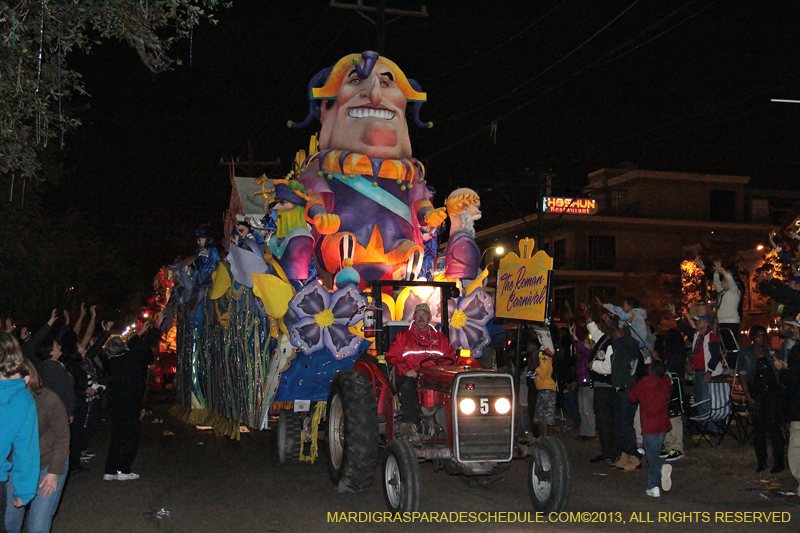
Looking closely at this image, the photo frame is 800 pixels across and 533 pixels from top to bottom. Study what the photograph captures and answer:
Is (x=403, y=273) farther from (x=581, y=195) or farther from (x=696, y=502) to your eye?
(x=581, y=195)

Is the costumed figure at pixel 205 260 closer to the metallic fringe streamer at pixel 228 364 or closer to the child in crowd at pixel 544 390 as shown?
the metallic fringe streamer at pixel 228 364

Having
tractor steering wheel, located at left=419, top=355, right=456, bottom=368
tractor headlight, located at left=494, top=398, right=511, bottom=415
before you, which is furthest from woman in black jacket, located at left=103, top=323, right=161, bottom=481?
tractor headlight, located at left=494, top=398, right=511, bottom=415

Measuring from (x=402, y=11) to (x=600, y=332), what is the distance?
34.0ft

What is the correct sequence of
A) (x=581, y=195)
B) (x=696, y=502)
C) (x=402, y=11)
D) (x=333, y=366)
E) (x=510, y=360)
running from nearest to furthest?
(x=696, y=502)
(x=333, y=366)
(x=510, y=360)
(x=402, y=11)
(x=581, y=195)

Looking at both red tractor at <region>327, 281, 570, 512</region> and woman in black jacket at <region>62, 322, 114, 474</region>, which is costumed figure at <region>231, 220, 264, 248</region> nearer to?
woman in black jacket at <region>62, 322, 114, 474</region>

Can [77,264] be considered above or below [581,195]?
below

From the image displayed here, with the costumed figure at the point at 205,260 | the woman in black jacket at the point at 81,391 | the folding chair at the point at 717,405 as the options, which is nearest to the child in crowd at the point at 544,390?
the folding chair at the point at 717,405

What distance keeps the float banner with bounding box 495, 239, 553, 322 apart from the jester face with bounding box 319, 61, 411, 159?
8.91ft

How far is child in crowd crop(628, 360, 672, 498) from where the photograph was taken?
841 centimetres

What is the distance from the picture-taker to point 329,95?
11.6 meters

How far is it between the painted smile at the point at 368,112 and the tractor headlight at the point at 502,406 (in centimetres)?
519

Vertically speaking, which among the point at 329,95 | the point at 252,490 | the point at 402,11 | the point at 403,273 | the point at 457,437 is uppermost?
the point at 402,11

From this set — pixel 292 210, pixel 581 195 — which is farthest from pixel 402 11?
pixel 581 195

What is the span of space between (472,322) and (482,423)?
3119 mm
